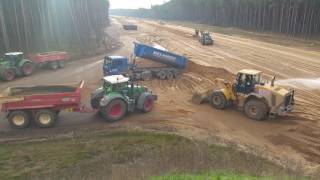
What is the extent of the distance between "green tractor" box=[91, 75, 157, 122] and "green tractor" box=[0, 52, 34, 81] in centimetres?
1061

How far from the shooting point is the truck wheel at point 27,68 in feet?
95.7

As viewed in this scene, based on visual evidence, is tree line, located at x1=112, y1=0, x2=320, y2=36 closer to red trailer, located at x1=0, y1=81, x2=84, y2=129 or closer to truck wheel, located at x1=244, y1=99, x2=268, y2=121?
truck wheel, located at x1=244, y1=99, x2=268, y2=121

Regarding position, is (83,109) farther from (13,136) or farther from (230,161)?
(230,161)

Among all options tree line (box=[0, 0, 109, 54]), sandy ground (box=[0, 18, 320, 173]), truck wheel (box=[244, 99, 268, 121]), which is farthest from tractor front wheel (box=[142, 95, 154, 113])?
tree line (box=[0, 0, 109, 54])

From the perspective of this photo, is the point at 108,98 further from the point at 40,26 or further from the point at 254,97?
the point at 40,26

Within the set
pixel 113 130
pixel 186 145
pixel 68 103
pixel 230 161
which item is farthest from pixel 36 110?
pixel 230 161

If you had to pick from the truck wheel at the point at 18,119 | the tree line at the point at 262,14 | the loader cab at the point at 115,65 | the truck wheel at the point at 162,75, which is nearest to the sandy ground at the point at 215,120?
the truck wheel at the point at 18,119

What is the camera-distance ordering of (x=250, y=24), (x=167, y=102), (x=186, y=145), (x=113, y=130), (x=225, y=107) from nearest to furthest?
1. (x=186, y=145)
2. (x=113, y=130)
3. (x=225, y=107)
4. (x=167, y=102)
5. (x=250, y=24)

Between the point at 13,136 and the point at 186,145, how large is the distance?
6.94 m

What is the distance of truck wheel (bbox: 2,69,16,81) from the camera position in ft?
90.5

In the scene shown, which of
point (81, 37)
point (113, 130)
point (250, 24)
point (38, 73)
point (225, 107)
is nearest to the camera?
point (113, 130)

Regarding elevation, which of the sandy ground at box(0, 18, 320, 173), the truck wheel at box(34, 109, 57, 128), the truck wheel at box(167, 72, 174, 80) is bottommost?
the sandy ground at box(0, 18, 320, 173)

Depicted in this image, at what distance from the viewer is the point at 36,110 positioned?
696 inches

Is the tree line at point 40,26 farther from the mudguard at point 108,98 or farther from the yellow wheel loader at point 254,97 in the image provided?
the yellow wheel loader at point 254,97
